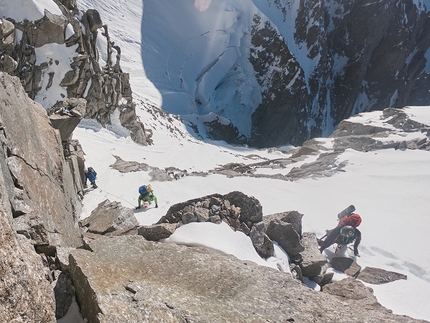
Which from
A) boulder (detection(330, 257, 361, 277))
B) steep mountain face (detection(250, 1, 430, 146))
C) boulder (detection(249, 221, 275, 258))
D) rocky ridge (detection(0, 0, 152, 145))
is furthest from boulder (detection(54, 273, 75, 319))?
steep mountain face (detection(250, 1, 430, 146))

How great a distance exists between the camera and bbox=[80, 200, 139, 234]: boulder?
676cm

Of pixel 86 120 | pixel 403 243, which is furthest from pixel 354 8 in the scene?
pixel 403 243

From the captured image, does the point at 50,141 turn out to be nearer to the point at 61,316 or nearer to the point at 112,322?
the point at 61,316

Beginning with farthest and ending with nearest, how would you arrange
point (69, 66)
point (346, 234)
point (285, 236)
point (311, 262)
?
point (69, 66)
point (346, 234)
point (285, 236)
point (311, 262)

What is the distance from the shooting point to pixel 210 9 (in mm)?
46500

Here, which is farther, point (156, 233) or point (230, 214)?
point (230, 214)

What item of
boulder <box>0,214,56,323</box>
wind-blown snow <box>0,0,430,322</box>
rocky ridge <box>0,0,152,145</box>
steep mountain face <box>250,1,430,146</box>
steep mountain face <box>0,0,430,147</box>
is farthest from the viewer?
steep mountain face <box>250,1,430,146</box>

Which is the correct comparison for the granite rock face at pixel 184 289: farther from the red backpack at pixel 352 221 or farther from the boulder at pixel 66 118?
the boulder at pixel 66 118

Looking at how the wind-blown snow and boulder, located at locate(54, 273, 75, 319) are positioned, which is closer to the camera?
boulder, located at locate(54, 273, 75, 319)

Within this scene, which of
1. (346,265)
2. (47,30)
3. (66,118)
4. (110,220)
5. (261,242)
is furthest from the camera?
(47,30)

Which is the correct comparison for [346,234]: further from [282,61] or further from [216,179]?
[282,61]

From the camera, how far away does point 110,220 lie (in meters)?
7.12

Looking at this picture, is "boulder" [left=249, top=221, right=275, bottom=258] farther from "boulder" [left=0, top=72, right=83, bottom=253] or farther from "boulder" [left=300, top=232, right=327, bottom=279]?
"boulder" [left=0, top=72, right=83, bottom=253]

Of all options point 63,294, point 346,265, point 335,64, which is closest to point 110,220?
point 63,294
